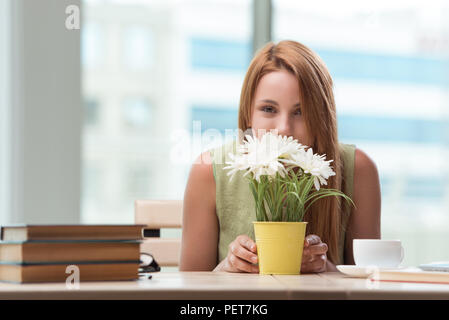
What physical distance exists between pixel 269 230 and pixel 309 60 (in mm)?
529

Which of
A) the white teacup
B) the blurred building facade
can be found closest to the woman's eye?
the white teacup

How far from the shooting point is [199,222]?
1.70 m

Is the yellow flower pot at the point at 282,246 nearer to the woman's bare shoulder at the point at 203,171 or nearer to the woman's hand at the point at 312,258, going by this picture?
the woman's hand at the point at 312,258

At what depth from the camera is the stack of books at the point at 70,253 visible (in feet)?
3.01

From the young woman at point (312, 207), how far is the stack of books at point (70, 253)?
0.35m

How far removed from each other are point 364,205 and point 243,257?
0.57m

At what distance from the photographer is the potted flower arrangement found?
3.77 feet

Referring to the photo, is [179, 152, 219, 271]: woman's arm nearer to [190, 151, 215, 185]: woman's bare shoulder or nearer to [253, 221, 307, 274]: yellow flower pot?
[190, 151, 215, 185]: woman's bare shoulder

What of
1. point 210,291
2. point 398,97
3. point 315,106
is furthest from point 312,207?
point 398,97

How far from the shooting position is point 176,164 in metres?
3.34

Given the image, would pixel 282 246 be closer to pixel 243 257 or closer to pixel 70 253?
pixel 243 257

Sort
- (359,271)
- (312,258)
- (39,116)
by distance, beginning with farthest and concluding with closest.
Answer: (39,116) → (312,258) → (359,271)

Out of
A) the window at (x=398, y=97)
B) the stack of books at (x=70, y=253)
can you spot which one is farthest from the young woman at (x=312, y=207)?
the window at (x=398, y=97)

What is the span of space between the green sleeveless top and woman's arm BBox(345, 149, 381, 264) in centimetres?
2
